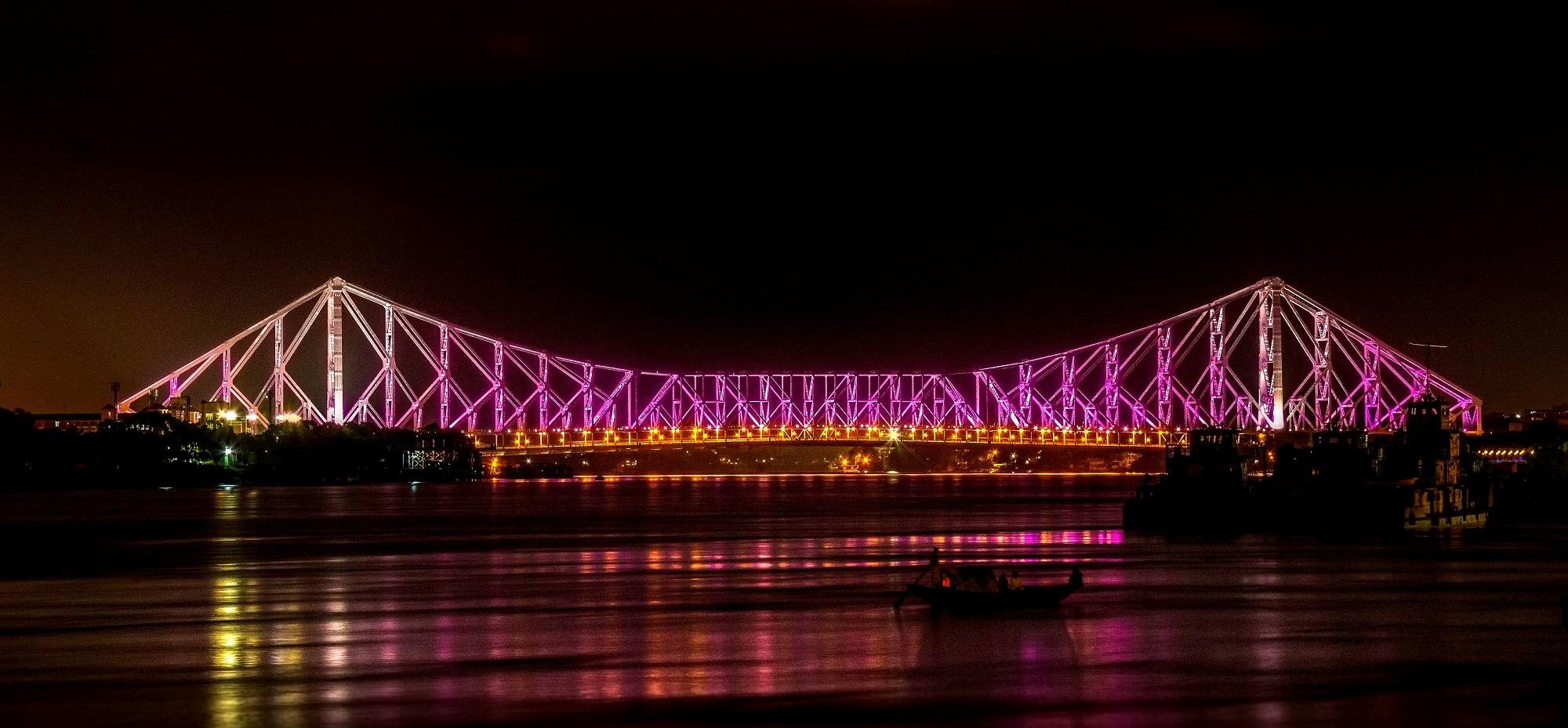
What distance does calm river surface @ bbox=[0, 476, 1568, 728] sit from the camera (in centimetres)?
2236

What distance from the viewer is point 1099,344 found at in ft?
449

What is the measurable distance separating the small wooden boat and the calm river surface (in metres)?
0.34

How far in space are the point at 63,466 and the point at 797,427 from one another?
5000cm

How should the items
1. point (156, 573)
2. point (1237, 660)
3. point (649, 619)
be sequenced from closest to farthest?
point (1237, 660)
point (649, 619)
point (156, 573)

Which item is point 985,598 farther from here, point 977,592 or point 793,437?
point 793,437

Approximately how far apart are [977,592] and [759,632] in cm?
430

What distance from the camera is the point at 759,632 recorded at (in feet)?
97.9

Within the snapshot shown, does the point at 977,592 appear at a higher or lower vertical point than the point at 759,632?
higher

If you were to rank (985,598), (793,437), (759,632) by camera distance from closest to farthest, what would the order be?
(759,632) < (985,598) < (793,437)

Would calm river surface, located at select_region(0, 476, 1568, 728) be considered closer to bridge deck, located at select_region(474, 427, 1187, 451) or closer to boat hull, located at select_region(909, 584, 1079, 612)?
boat hull, located at select_region(909, 584, 1079, 612)

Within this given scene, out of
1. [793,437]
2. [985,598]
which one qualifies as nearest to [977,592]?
[985,598]

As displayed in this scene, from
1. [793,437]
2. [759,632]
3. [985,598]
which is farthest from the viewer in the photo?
[793,437]

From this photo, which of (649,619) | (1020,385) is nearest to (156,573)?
(649,619)

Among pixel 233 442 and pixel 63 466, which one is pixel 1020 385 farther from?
pixel 63 466
